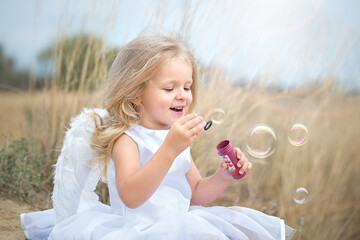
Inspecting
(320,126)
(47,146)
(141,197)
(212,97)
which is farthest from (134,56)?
(320,126)

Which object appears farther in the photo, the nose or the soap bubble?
the soap bubble

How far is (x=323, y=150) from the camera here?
13.4 feet

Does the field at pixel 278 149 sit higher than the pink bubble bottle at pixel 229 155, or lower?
lower

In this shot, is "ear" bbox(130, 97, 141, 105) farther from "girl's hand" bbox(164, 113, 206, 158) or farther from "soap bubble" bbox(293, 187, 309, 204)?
"soap bubble" bbox(293, 187, 309, 204)

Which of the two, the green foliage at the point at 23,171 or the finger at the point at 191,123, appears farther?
the green foliage at the point at 23,171

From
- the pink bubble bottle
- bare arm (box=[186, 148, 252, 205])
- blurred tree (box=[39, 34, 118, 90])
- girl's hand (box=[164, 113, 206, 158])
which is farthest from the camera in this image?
blurred tree (box=[39, 34, 118, 90])

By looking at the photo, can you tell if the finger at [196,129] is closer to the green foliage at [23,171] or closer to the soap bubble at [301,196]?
the soap bubble at [301,196]

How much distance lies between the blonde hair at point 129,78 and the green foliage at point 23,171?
1.17 meters

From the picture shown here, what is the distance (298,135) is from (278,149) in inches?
73.5

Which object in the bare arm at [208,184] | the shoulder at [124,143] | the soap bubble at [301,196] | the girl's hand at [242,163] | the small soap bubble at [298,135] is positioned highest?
the girl's hand at [242,163]

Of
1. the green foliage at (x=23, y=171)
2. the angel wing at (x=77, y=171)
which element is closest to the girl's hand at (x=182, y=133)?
the angel wing at (x=77, y=171)

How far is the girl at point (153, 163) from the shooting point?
1.65 m

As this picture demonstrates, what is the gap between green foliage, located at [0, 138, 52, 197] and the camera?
295 cm

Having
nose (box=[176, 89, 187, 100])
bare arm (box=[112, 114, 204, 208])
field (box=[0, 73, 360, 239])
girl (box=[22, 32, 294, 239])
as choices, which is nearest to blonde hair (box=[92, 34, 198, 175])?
girl (box=[22, 32, 294, 239])
